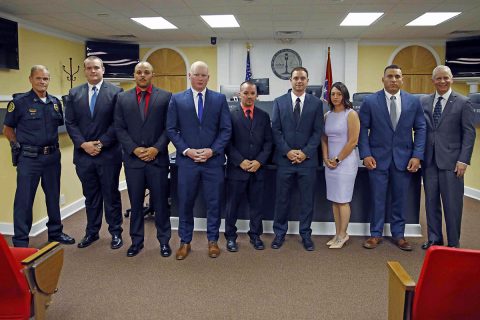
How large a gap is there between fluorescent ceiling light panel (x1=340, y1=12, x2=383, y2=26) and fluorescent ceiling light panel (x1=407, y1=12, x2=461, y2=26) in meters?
0.74

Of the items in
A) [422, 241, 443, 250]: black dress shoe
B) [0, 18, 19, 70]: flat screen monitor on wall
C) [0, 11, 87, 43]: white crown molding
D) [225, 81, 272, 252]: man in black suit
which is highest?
[0, 11, 87, 43]: white crown molding

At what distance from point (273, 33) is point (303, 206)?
18.6 ft

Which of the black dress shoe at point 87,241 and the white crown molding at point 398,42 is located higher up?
the white crown molding at point 398,42

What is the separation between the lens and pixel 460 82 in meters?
9.16

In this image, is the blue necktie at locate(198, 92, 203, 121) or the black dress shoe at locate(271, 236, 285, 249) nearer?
the blue necktie at locate(198, 92, 203, 121)

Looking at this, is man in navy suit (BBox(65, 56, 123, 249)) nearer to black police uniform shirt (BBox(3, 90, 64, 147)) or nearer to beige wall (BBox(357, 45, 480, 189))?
black police uniform shirt (BBox(3, 90, 64, 147))

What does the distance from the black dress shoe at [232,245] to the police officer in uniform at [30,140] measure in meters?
1.79

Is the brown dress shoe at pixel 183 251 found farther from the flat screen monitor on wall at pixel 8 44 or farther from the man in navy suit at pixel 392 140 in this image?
the flat screen monitor on wall at pixel 8 44

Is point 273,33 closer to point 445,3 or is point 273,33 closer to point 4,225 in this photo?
point 445,3

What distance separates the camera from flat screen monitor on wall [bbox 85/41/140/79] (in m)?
9.12

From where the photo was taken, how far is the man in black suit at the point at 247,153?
3.75 m

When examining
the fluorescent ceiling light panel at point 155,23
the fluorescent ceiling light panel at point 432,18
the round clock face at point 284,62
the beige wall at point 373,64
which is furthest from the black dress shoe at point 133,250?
the beige wall at point 373,64

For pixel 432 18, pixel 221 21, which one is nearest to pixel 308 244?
pixel 221 21

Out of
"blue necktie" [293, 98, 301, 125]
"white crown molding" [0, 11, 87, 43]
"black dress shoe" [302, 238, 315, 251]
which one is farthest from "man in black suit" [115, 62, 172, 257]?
"white crown molding" [0, 11, 87, 43]
